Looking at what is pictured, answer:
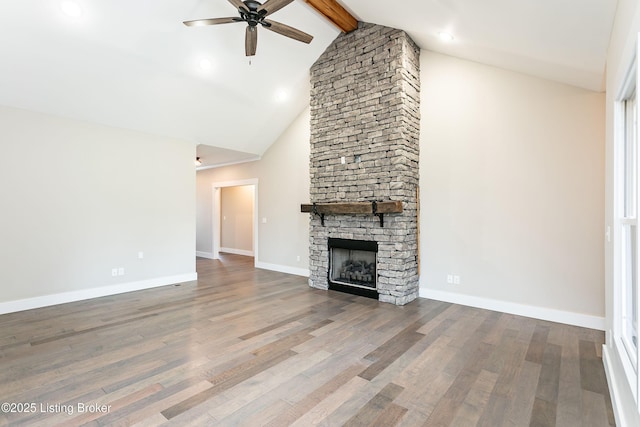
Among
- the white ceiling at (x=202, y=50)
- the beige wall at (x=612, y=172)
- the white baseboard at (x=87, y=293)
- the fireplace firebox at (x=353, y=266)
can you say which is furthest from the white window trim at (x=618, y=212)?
the white baseboard at (x=87, y=293)

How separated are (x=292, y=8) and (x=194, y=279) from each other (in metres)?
4.88

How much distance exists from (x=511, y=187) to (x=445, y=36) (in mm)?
2112

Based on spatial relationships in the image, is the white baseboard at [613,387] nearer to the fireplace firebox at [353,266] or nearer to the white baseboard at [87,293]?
the fireplace firebox at [353,266]

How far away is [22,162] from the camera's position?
4.17 meters

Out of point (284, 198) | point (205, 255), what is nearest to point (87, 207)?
point (284, 198)

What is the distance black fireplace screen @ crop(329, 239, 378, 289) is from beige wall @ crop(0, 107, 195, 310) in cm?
280

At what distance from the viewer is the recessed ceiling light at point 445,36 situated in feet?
12.8

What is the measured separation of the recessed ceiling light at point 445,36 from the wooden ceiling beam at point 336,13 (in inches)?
57.9

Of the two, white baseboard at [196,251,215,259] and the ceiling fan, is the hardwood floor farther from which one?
white baseboard at [196,251,215,259]

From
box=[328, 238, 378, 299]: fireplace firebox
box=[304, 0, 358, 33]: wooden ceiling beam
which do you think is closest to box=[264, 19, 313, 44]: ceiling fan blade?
box=[304, 0, 358, 33]: wooden ceiling beam

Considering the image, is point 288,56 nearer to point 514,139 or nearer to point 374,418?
point 514,139

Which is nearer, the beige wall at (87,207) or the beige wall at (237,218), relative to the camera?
the beige wall at (87,207)

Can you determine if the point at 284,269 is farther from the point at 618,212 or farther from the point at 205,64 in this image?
the point at 618,212

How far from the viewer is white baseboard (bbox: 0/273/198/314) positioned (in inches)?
161
